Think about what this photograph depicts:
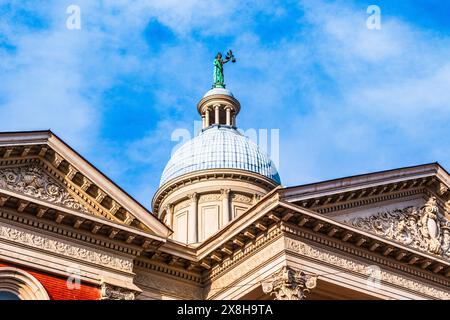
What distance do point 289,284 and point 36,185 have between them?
26.1 feet

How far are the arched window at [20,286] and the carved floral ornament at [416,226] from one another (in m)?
10.6

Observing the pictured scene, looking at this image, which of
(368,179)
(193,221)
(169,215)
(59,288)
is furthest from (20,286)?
(169,215)

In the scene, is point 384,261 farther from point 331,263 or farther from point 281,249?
point 281,249

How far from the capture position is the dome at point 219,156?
42844 mm

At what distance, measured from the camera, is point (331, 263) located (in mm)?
25719

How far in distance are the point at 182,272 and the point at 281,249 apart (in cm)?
386

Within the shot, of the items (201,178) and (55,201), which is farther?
(201,178)

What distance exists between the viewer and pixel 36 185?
24.5 metres

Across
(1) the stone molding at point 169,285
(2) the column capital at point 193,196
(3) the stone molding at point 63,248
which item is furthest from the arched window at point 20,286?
(2) the column capital at point 193,196

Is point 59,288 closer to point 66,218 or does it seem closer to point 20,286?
point 20,286
